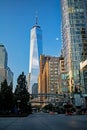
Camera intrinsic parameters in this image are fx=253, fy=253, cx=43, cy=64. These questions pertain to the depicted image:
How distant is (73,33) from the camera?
147 m

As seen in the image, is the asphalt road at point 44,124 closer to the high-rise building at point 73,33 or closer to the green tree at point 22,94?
the green tree at point 22,94

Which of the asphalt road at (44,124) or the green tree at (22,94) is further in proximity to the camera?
the green tree at (22,94)

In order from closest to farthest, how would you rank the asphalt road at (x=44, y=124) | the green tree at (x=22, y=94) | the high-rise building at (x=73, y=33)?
1. the asphalt road at (x=44, y=124)
2. the green tree at (x=22, y=94)
3. the high-rise building at (x=73, y=33)

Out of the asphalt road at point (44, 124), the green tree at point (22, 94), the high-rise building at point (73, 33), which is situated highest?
the high-rise building at point (73, 33)

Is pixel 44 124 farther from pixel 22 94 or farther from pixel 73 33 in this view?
pixel 73 33

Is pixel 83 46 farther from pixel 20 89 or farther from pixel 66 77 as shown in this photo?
pixel 20 89

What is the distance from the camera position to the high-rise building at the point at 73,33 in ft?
454

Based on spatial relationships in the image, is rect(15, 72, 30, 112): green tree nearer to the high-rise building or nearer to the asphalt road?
the asphalt road

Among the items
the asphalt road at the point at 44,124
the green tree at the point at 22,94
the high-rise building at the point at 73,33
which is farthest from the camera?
the high-rise building at the point at 73,33

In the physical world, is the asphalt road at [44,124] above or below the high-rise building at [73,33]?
below

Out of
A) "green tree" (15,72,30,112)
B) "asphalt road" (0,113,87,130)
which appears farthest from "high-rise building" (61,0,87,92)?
"asphalt road" (0,113,87,130)

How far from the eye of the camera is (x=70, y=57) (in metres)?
141

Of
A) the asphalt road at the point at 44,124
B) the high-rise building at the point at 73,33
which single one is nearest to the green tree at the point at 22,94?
the asphalt road at the point at 44,124

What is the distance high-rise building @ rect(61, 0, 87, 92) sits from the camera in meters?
138
